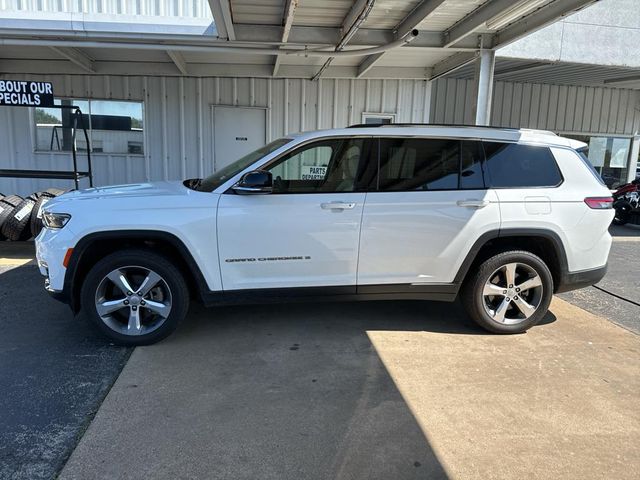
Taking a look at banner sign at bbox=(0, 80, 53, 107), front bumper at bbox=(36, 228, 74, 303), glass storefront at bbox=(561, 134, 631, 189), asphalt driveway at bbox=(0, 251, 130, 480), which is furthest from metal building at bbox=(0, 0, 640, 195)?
asphalt driveway at bbox=(0, 251, 130, 480)

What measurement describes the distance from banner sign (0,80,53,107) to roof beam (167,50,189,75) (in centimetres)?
193

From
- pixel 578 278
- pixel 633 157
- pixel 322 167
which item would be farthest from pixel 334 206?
pixel 633 157

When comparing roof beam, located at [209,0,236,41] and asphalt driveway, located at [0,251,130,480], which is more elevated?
roof beam, located at [209,0,236,41]

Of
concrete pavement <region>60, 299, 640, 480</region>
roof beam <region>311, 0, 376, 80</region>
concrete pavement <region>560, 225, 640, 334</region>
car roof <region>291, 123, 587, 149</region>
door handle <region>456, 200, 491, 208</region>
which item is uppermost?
roof beam <region>311, 0, 376, 80</region>

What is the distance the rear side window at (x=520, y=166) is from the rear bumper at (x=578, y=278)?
34.1 inches

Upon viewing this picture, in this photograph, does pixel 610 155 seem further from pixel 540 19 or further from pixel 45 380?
pixel 45 380

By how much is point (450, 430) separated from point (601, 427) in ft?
3.24

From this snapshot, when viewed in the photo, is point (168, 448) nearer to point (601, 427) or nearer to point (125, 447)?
point (125, 447)

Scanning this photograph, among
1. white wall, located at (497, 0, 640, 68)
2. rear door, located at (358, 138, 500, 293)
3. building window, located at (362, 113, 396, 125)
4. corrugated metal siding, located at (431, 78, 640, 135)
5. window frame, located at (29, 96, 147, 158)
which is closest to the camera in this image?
rear door, located at (358, 138, 500, 293)

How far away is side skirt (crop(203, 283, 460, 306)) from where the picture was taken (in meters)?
4.24

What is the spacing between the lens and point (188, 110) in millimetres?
9930

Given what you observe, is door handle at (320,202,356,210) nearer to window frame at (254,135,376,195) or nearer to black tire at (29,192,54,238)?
window frame at (254,135,376,195)

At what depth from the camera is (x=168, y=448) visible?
9.36 feet

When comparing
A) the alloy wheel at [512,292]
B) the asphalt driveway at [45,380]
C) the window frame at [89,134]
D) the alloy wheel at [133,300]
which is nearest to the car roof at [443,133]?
the alloy wheel at [512,292]
